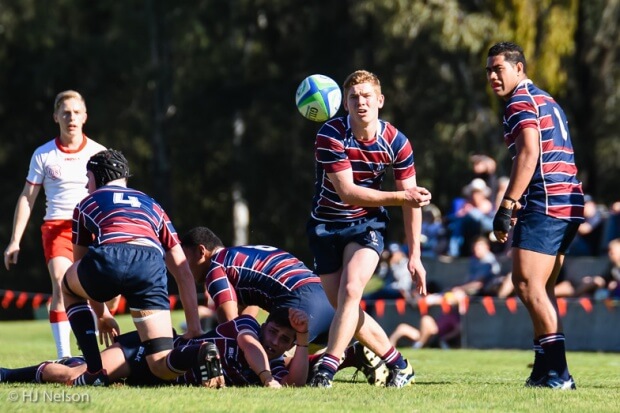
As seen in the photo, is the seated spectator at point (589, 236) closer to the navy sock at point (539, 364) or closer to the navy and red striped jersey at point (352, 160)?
the navy sock at point (539, 364)

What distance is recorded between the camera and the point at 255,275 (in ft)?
27.8

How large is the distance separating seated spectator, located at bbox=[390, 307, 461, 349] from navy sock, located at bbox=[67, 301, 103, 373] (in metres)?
8.45

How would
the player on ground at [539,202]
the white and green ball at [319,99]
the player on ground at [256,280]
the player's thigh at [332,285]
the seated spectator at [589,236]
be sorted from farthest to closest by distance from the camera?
the seated spectator at [589,236]
the white and green ball at [319,99]
the player on ground at [256,280]
the player's thigh at [332,285]
the player on ground at [539,202]

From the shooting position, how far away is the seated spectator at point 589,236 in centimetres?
1573

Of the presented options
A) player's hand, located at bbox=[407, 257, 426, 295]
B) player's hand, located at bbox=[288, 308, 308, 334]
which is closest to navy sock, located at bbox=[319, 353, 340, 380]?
player's hand, located at bbox=[288, 308, 308, 334]

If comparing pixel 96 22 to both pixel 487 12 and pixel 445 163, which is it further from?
pixel 487 12

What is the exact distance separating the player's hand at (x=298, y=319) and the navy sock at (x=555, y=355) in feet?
5.30

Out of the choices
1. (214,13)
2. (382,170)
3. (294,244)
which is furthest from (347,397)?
(294,244)

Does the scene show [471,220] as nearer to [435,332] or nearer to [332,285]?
[435,332]

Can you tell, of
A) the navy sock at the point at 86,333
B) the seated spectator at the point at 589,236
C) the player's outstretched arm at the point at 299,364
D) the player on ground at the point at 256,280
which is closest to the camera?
the navy sock at the point at 86,333

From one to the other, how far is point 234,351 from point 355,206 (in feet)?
4.17

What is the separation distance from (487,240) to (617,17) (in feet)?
50.0

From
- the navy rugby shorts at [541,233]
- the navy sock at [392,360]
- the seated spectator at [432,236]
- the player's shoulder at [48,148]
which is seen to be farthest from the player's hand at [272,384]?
the seated spectator at [432,236]

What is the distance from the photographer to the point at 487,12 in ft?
90.8
